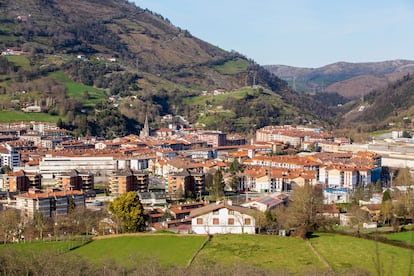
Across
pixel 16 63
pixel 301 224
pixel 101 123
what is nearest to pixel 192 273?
pixel 301 224

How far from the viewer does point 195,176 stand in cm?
3173

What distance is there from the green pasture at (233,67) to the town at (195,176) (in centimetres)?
3222

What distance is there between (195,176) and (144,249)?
15333mm

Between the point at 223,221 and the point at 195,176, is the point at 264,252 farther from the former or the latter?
the point at 195,176

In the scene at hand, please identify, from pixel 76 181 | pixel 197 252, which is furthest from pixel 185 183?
pixel 197 252

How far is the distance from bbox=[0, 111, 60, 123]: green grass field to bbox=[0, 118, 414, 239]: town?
1.25 m

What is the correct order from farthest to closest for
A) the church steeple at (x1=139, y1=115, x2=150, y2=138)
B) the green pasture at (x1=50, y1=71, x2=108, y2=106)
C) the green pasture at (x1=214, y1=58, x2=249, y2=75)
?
the green pasture at (x1=214, y1=58, x2=249, y2=75), the green pasture at (x1=50, y1=71, x2=108, y2=106), the church steeple at (x1=139, y1=115, x2=150, y2=138)

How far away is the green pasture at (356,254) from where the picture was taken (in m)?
14.3

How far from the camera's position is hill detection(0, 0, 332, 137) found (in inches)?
2240

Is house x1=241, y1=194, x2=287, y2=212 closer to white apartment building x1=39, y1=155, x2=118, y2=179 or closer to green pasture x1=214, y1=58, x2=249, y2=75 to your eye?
white apartment building x1=39, y1=155, x2=118, y2=179

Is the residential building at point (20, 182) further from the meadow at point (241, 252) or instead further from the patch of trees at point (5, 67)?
the patch of trees at point (5, 67)

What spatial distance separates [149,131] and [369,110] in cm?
3384

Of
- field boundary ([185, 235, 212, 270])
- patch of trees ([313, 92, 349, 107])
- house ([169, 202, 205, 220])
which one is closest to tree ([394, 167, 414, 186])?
house ([169, 202, 205, 220])

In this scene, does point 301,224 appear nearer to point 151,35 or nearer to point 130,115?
point 130,115
